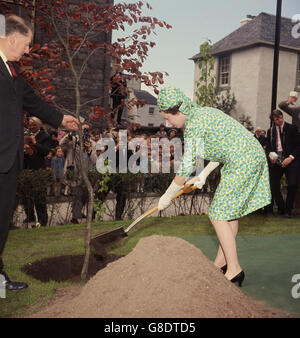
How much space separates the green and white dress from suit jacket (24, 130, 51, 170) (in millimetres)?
4925

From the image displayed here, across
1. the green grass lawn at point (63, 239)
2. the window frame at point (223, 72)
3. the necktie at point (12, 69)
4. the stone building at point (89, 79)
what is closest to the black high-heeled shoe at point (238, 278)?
the green grass lawn at point (63, 239)

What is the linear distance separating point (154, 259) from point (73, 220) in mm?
4825

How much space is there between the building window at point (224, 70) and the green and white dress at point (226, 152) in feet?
87.7

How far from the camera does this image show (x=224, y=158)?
4102 mm

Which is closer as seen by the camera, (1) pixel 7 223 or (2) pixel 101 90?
(1) pixel 7 223

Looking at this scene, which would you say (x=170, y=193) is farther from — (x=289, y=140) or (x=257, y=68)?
(x=257, y=68)

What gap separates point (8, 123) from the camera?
3.68 metres

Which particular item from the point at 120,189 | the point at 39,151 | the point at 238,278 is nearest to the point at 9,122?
the point at 238,278

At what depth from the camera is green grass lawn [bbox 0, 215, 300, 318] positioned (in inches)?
159

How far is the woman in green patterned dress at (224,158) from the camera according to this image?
3.89 metres

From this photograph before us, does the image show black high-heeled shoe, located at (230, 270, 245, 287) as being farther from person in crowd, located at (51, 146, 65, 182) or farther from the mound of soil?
person in crowd, located at (51, 146, 65, 182)

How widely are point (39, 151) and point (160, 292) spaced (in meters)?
A: 5.76
